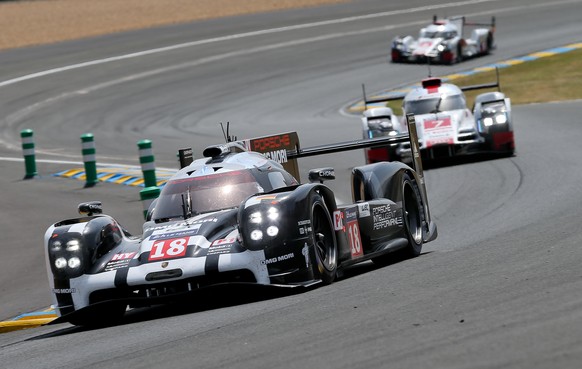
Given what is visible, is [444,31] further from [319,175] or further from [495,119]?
[319,175]

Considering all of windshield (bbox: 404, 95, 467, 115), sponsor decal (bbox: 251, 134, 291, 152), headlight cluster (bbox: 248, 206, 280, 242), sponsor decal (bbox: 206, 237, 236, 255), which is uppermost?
sponsor decal (bbox: 251, 134, 291, 152)

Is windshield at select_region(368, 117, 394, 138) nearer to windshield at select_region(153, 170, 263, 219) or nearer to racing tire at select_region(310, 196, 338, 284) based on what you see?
windshield at select_region(153, 170, 263, 219)

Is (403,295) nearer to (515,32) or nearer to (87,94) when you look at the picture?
(87,94)

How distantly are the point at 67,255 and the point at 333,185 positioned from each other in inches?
384

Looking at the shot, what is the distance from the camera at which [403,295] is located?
26.0 ft

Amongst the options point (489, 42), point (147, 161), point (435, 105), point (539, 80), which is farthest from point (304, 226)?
point (489, 42)

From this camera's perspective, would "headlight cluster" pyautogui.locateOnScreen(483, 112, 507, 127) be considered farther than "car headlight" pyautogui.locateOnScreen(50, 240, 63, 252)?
Yes

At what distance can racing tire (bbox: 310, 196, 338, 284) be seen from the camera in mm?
9430

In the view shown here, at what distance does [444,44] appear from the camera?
118ft

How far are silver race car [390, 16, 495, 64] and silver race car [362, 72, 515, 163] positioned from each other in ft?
48.6

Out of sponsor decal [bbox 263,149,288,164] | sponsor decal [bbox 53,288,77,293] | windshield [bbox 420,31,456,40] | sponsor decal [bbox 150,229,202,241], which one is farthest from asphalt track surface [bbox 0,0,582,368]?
sponsor decal [bbox 263,149,288,164]

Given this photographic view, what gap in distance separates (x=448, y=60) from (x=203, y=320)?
2844cm

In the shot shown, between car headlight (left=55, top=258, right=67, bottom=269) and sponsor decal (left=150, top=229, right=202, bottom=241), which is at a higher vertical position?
sponsor decal (left=150, top=229, right=202, bottom=241)

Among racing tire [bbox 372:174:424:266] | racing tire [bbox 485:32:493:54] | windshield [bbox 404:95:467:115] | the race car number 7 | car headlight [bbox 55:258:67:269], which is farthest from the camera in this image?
racing tire [bbox 485:32:493:54]
